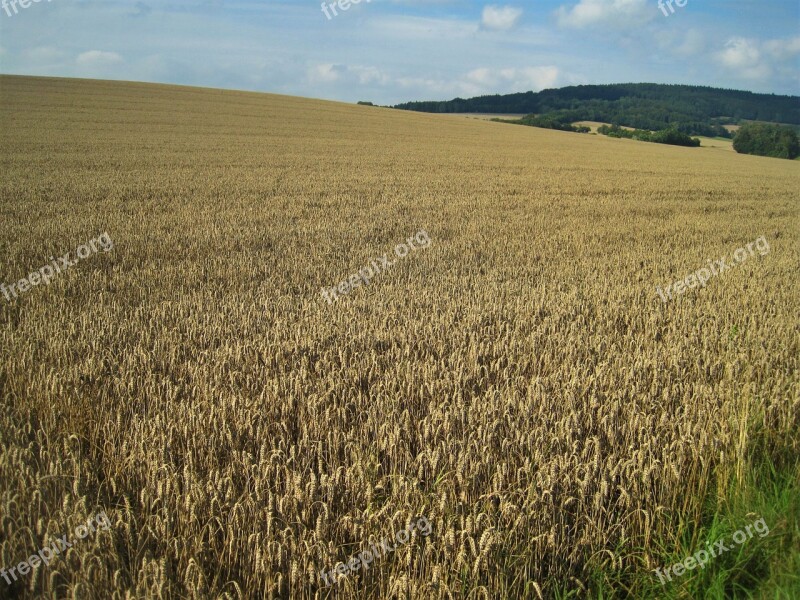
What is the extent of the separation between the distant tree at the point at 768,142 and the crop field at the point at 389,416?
6169 centimetres

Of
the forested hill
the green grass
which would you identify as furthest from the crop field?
the forested hill

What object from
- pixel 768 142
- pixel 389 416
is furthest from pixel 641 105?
pixel 389 416

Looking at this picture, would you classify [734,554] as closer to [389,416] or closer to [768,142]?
[389,416]

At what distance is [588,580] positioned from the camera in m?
2.63

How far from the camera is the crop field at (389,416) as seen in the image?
2.54 metres

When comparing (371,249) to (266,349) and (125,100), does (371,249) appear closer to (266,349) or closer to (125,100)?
(266,349)

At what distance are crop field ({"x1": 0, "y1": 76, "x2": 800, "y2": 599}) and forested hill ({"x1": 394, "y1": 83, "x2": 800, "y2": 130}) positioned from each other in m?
75.0

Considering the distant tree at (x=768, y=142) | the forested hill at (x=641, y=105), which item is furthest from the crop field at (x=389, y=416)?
the forested hill at (x=641, y=105)

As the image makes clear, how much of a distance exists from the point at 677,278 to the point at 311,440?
644cm

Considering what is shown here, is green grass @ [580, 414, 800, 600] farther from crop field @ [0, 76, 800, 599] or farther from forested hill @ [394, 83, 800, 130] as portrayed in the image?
forested hill @ [394, 83, 800, 130]

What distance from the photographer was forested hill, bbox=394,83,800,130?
76.7m

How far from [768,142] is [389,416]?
71.4m

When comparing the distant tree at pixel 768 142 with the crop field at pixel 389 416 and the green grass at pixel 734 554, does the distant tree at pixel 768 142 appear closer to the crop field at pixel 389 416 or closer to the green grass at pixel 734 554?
the crop field at pixel 389 416

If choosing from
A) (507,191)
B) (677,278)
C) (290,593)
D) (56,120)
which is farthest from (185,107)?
(290,593)
